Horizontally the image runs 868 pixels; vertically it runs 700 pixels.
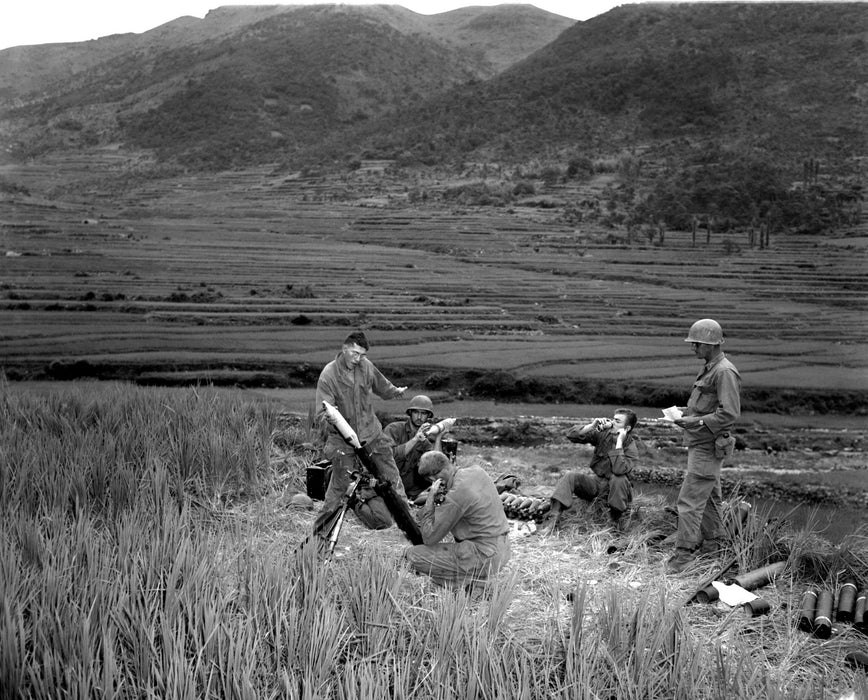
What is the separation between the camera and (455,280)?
1246cm

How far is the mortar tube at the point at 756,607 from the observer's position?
411 centimetres

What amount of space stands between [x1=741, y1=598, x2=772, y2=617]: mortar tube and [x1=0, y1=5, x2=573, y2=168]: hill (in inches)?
561

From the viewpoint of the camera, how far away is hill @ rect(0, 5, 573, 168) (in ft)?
49.5

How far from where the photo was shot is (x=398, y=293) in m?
11.9

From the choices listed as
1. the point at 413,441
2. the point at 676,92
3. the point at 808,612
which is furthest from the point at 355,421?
the point at 676,92

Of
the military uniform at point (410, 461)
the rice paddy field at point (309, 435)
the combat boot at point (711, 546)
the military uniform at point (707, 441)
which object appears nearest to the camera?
the rice paddy field at point (309, 435)

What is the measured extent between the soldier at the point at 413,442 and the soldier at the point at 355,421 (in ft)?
1.15

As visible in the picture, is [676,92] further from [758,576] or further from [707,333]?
[758,576]

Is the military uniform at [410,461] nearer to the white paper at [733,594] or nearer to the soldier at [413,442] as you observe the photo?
the soldier at [413,442]

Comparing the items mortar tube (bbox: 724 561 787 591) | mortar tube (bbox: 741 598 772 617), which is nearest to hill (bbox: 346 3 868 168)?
mortar tube (bbox: 724 561 787 591)

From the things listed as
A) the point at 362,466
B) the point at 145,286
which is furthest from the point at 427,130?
the point at 362,466

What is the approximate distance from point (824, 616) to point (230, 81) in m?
19.0

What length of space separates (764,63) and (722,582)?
49.8 ft

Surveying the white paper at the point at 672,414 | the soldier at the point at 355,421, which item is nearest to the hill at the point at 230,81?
the soldier at the point at 355,421
